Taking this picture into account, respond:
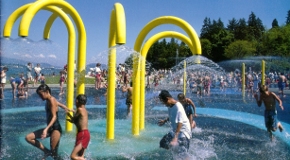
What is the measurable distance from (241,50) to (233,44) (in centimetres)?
223

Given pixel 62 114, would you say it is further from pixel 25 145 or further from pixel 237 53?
pixel 237 53

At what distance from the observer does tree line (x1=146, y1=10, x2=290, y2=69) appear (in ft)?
135

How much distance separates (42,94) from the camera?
4527 mm

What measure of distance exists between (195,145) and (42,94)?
3151 mm

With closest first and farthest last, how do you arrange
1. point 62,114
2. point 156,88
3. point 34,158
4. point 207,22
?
point 34,158 < point 62,114 < point 156,88 < point 207,22

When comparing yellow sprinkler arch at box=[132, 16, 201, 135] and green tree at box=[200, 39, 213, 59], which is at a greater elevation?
green tree at box=[200, 39, 213, 59]

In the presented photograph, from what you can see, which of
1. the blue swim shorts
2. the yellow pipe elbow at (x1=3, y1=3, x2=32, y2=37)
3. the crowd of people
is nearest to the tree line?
the crowd of people

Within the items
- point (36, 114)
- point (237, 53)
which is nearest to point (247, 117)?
point (36, 114)

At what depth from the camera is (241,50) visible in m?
45.3

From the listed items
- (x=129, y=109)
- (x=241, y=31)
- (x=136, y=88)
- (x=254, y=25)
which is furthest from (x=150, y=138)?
(x=254, y=25)

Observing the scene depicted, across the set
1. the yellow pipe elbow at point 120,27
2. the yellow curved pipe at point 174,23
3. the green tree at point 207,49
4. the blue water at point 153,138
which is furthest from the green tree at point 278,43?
the yellow pipe elbow at point 120,27

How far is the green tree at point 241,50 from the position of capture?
44.2m

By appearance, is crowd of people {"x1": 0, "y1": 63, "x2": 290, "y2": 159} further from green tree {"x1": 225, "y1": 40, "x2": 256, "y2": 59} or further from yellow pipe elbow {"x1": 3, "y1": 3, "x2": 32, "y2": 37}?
green tree {"x1": 225, "y1": 40, "x2": 256, "y2": 59}

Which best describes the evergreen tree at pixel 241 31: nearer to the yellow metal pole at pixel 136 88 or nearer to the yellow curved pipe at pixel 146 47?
the yellow curved pipe at pixel 146 47
